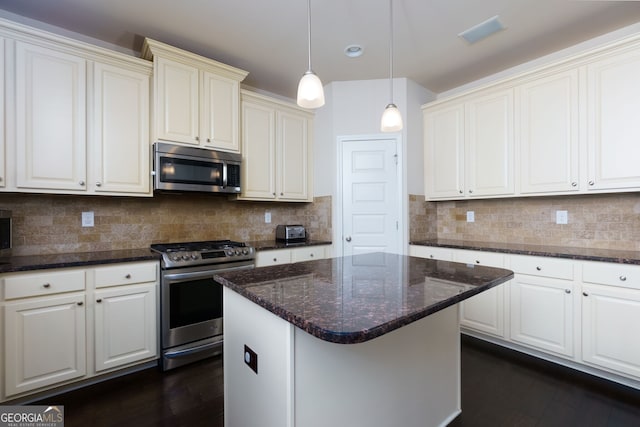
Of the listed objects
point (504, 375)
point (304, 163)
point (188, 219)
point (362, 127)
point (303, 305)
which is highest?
point (362, 127)

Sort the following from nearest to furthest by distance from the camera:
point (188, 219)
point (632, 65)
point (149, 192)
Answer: point (632, 65) < point (149, 192) < point (188, 219)

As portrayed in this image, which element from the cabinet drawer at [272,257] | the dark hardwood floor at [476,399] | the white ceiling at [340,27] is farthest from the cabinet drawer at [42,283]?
the white ceiling at [340,27]

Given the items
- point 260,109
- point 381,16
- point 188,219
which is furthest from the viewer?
point 260,109

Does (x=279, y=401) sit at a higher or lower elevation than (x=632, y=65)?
lower

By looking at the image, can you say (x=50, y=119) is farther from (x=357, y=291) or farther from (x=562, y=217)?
(x=562, y=217)

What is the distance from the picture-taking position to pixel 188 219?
294cm

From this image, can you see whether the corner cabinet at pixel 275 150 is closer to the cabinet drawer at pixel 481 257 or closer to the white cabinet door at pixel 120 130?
the white cabinet door at pixel 120 130

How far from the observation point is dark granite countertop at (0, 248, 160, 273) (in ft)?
5.82

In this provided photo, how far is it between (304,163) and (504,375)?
2.75 meters

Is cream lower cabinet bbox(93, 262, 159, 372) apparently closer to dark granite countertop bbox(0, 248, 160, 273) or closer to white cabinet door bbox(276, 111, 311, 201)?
dark granite countertop bbox(0, 248, 160, 273)

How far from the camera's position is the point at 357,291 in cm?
115

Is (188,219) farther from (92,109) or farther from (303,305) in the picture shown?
(303,305)

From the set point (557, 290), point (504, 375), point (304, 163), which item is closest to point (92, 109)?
point (304, 163)

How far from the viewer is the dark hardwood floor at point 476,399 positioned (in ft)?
5.58
